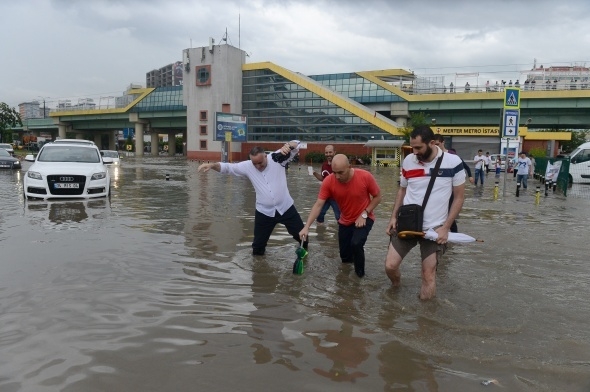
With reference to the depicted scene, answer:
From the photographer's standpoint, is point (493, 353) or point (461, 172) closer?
point (493, 353)

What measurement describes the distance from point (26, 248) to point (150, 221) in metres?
3.11

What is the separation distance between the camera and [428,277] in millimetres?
5059

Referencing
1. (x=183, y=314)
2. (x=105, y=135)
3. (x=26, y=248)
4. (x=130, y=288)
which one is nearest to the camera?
(x=183, y=314)

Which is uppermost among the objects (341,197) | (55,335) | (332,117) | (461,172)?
(332,117)

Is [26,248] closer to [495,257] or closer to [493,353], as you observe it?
[493,353]

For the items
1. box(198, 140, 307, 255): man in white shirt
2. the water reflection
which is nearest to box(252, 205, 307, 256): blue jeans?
box(198, 140, 307, 255): man in white shirt

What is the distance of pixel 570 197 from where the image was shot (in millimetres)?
17719

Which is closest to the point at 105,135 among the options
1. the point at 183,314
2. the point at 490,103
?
the point at 490,103

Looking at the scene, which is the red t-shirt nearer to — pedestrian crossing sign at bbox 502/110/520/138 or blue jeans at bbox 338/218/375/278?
blue jeans at bbox 338/218/375/278

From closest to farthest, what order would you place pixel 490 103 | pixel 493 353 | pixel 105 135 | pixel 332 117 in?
pixel 493 353
pixel 490 103
pixel 332 117
pixel 105 135

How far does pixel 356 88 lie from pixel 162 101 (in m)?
31.0

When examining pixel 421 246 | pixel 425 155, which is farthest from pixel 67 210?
pixel 425 155

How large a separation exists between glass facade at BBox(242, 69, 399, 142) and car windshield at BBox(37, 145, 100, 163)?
4467cm

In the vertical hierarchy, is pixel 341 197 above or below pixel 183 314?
above
